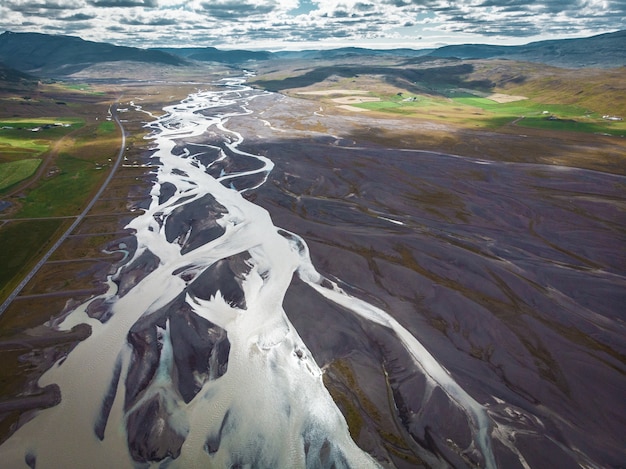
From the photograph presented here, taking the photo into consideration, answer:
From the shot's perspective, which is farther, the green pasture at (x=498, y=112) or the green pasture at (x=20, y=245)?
the green pasture at (x=498, y=112)

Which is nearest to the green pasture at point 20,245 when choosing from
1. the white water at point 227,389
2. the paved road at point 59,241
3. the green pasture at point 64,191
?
the paved road at point 59,241

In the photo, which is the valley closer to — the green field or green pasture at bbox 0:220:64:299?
green pasture at bbox 0:220:64:299

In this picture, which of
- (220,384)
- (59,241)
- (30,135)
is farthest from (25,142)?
(220,384)

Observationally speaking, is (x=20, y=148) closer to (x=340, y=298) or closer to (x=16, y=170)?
(x=16, y=170)

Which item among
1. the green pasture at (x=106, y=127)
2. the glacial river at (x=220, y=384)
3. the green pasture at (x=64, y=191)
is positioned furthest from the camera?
the green pasture at (x=106, y=127)

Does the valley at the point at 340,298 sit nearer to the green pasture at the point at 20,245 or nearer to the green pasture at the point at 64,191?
the green pasture at the point at 20,245

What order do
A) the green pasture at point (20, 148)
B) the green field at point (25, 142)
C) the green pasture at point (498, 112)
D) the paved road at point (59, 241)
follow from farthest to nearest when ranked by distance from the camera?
the green pasture at point (498, 112) → the green pasture at point (20, 148) → the green field at point (25, 142) → the paved road at point (59, 241)

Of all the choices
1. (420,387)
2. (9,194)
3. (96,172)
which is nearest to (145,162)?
(96,172)

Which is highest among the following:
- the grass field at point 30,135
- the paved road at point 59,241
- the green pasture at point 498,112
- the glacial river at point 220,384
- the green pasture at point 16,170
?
the glacial river at point 220,384
